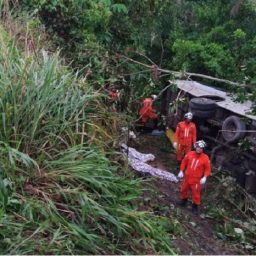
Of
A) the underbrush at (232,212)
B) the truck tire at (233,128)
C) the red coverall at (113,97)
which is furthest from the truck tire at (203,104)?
the red coverall at (113,97)

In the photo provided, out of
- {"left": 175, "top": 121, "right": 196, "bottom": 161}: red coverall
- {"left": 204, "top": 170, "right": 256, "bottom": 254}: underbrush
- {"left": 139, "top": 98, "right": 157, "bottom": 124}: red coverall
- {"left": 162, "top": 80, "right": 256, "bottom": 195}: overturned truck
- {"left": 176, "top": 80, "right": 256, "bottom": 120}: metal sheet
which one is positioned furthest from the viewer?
{"left": 139, "top": 98, "right": 157, "bottom": 124}: red coverall

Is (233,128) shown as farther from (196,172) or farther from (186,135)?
(196,172)

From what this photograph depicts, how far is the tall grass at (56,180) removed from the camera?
193 inches

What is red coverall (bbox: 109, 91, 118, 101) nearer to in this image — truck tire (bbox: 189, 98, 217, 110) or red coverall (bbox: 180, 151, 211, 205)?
red coverall (bbox: 180, 151, 211, 205)

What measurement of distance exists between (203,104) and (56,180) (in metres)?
8.16

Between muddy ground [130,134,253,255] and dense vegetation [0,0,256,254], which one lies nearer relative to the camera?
dense vegetation [0,0,256,254]

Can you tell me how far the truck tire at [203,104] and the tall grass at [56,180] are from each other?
263 inches

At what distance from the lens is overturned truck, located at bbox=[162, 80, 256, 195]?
36.1ft

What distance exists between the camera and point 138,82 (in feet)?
43.8

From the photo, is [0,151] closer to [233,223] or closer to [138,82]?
[233,223]

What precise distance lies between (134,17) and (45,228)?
29.8 ft

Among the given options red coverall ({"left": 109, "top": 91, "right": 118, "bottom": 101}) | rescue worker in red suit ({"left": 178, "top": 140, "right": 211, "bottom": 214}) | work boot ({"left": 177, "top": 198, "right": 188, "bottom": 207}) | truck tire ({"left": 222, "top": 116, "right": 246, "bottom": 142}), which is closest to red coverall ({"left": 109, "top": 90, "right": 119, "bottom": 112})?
red coverall ({"left": 109, "top": 91, "right": 118, "bottom": 101})

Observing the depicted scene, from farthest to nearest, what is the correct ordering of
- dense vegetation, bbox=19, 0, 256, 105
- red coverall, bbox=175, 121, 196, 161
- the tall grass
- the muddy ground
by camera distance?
red coverall, bbox=175, 121, 196, 161
dense vegetation, bbox=19, 0, 256, 105
the muddy ground
the tall grass

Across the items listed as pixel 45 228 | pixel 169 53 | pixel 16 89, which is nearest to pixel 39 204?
pixel 45 228
